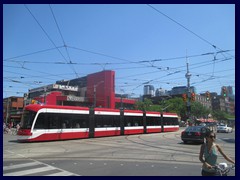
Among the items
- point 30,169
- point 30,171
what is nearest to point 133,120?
point 30,169

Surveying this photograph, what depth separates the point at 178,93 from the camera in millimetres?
119188

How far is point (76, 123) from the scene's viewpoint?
25.5 m

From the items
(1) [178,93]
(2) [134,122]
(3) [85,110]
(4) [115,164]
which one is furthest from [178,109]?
(4) [115,164]

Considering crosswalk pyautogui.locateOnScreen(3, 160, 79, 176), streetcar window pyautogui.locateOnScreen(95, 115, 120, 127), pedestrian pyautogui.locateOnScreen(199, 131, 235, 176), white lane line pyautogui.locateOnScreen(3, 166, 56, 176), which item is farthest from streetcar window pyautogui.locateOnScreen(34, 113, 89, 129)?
pedestrian pyautogui.locateOnScreen(199, 131, 235, 176)

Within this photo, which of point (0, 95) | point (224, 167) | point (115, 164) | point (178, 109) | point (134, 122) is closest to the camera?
point (224, 167)

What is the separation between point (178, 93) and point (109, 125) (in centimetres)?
9318

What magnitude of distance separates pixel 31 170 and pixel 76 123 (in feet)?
51.4

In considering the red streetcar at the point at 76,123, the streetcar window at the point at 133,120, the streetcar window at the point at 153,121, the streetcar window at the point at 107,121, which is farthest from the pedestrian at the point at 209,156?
the streetcar window at the point at 153,121

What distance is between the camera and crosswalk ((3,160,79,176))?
9.18 meters

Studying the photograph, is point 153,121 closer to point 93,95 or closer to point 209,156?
point 209,156

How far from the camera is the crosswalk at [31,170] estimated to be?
9180 millimetres

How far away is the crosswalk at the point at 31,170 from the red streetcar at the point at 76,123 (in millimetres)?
11220

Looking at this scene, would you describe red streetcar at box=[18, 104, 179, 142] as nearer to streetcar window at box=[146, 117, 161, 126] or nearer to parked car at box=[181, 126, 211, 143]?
streetcar window at box=[146, 117, 161, 126]
